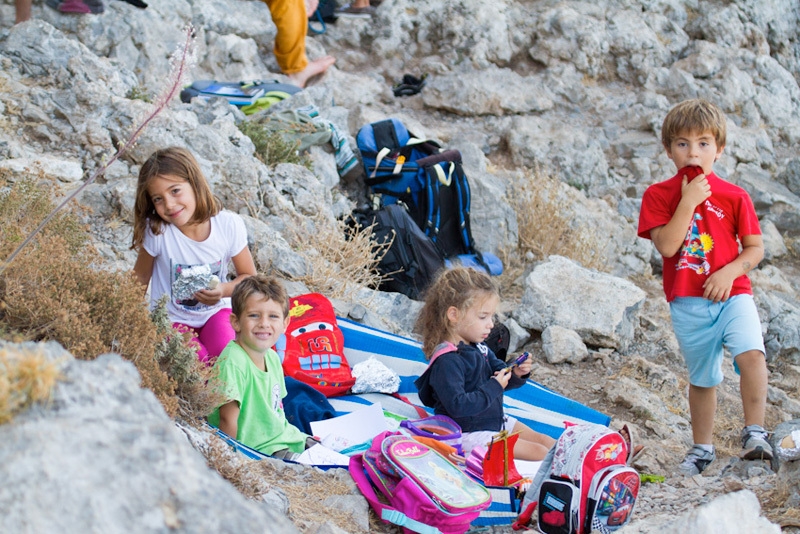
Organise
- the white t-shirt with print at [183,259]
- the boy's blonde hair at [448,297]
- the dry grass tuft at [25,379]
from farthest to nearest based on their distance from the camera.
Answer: the white t-shirt with print at [183,259]
the boy's blonde hair at [448,297]
the dry grass tuft at [25,379]

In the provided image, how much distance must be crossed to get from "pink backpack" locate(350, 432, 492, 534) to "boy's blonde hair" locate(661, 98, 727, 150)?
1816 millimetres

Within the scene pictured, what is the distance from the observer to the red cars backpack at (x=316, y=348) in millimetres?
4020

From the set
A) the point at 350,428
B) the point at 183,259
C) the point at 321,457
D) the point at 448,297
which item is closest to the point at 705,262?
the point at 448,297

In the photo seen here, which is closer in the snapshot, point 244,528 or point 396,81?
point 244,528

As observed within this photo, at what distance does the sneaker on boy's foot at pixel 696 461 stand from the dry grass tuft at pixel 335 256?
93.0 inches

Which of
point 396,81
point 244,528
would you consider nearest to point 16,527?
point 244,528

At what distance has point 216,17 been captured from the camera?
28.8 ft

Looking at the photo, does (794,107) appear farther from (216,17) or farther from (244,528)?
(244,528)

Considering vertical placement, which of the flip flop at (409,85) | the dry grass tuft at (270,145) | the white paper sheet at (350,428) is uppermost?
the flip flop at (409,85)

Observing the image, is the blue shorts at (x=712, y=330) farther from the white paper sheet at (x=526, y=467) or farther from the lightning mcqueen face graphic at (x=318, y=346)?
the lightning mcqueen face graphic at (x=318, y=346)

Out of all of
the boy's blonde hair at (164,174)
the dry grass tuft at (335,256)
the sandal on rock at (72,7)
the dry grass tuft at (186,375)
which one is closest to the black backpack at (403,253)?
the dry grass tuft at (335,256)

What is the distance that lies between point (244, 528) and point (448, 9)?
9547 mm

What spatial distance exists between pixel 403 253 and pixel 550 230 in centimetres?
187

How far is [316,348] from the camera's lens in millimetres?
4152
